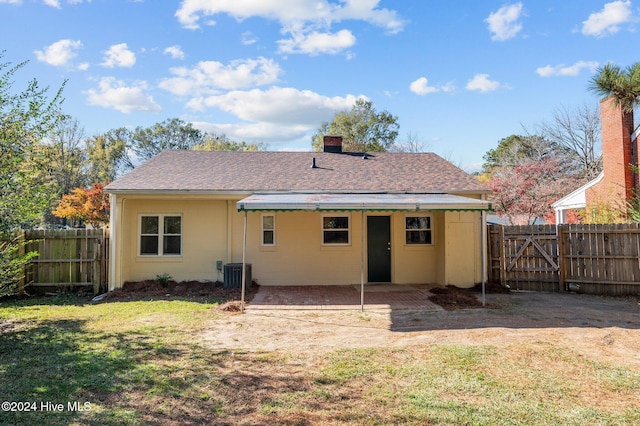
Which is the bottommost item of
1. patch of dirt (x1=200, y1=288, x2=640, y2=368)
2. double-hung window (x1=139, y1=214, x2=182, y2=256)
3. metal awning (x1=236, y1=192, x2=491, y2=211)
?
patch of dirt (x1=200, y1=288, x2=640, y2=368)

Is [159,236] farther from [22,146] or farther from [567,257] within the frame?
[567,257]

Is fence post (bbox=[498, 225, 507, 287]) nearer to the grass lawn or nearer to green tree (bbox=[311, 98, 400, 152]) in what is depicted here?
the grass lawn

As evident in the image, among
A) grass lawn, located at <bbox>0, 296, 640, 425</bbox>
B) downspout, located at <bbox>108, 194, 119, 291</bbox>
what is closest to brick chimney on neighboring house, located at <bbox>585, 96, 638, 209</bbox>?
grass lawn, located at <bbox>0, 296, 640, 425</bbox>

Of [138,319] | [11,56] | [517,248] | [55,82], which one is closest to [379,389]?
[138,319]

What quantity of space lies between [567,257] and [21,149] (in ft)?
45.6

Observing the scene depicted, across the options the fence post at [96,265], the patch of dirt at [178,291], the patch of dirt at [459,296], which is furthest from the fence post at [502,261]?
the fence post at [96,265]

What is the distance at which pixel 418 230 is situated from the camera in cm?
1242

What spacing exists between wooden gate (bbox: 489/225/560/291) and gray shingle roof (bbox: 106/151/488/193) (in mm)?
1766

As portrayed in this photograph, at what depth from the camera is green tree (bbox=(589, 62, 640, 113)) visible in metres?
9.70

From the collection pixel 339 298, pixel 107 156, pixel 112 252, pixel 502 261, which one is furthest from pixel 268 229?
pixel 107 156

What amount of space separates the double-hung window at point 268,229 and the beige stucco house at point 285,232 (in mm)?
33

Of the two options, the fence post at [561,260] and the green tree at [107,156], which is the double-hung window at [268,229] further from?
the green tree at [107,156]

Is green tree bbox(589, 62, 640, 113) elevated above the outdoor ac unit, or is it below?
above

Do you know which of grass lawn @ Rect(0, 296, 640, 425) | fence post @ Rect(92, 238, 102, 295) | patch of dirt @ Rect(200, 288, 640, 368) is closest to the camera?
grass lawn @ Rect(0, 296, 640, 425)
